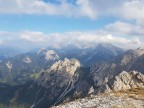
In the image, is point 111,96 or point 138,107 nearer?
point 138,107

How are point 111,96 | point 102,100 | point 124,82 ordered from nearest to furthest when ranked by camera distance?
point 102,100 < point 111,96 < point 124,82

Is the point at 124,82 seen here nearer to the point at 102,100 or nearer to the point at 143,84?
the point at 143,84

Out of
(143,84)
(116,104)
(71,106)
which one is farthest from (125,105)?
(143,84)

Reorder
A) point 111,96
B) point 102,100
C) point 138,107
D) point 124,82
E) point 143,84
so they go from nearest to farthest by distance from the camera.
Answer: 1. point 138,107
2. point 102,100
3. point 111,96
4. point 143,84
5. point 124,82

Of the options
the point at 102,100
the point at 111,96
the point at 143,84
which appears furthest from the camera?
the point at 143,84

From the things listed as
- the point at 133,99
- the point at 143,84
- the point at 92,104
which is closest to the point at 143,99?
the point at 133,99

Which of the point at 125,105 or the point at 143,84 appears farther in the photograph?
the point at 143,84

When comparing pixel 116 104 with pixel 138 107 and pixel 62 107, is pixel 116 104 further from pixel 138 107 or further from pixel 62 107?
pixel 62 107

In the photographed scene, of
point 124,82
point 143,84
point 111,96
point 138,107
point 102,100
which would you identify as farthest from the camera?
point 124,82
